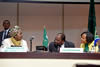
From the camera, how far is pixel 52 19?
20.6ft

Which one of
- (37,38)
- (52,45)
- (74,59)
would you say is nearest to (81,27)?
(37,38)

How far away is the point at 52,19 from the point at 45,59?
404 cm

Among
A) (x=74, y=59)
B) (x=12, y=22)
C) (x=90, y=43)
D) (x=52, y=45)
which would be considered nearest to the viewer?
(x=74, y=59)

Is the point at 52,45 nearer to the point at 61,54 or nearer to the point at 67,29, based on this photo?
the point at 61,54

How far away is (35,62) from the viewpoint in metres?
2.31

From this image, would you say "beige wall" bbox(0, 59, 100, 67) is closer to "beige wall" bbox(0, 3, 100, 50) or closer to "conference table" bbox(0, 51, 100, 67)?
"conference table" bbox(0, 51, 100, 67)

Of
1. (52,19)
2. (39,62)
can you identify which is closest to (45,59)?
(39,62)

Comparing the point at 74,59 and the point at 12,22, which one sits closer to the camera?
the point at 74,59

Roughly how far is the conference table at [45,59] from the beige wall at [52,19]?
3.84 m

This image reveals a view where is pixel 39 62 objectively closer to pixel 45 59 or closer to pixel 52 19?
pixel 45 59

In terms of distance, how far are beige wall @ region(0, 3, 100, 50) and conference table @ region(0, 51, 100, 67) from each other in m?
3.84

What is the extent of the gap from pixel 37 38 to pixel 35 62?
154 inches

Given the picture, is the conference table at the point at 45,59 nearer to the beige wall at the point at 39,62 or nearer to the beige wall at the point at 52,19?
the beige wall at the point at 39,62

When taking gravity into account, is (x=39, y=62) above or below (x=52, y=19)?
below
